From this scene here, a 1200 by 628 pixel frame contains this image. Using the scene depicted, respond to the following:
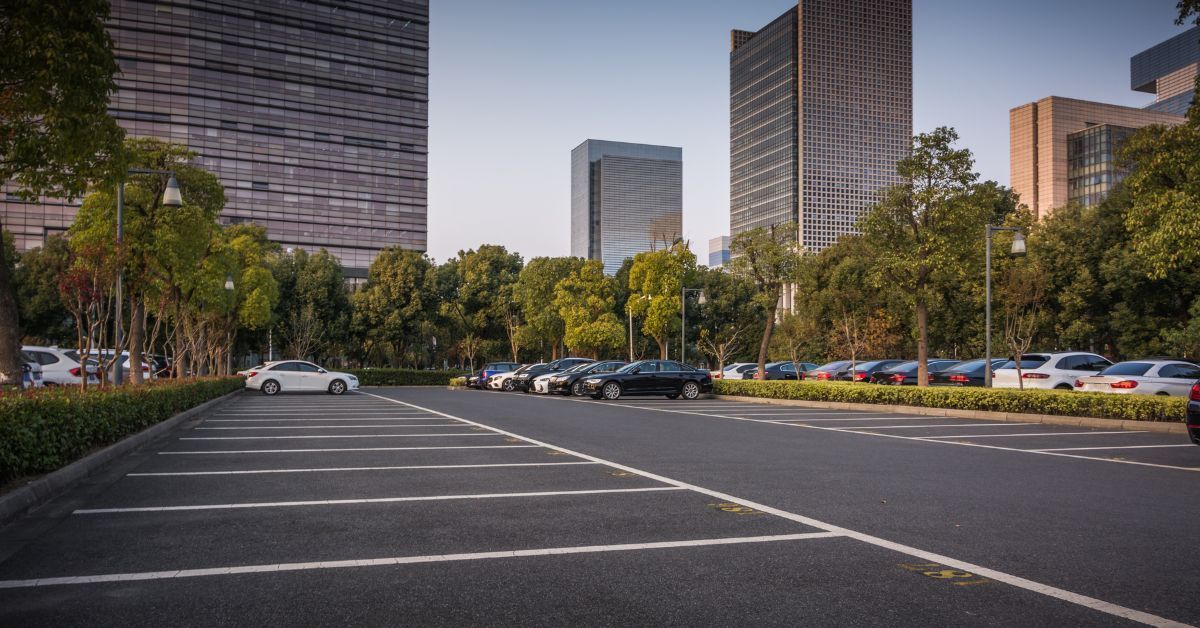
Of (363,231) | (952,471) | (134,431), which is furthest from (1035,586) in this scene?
(363,231)

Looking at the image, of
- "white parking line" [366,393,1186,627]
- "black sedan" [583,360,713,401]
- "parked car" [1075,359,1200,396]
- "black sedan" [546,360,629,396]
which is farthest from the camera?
Result: "black sedan" [546,360,629,396]

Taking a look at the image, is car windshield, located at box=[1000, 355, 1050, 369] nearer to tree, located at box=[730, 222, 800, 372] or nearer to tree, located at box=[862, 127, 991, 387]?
tree, located at box=[862, 127, 991, 387]

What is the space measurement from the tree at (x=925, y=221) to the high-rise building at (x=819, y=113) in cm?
13184

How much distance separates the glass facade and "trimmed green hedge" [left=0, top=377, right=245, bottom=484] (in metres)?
120

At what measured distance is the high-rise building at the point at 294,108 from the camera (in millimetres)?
95188

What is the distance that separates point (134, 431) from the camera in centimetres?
1273

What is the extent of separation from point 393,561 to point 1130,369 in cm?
2105

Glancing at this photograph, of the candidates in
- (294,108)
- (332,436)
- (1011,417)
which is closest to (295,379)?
(332,436)

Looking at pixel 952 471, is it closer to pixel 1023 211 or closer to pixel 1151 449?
pixel 1151 449

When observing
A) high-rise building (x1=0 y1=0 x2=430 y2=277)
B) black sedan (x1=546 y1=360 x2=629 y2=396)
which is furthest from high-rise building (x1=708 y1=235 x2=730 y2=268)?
black sedan (x1=546 y1=360 x2=629 y2=396)

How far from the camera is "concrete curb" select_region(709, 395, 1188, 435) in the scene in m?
15.8

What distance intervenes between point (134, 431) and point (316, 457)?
12.9ft

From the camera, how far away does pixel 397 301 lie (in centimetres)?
5438

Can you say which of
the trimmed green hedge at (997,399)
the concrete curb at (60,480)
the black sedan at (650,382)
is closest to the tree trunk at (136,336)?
the concrete curb at (60,480)
